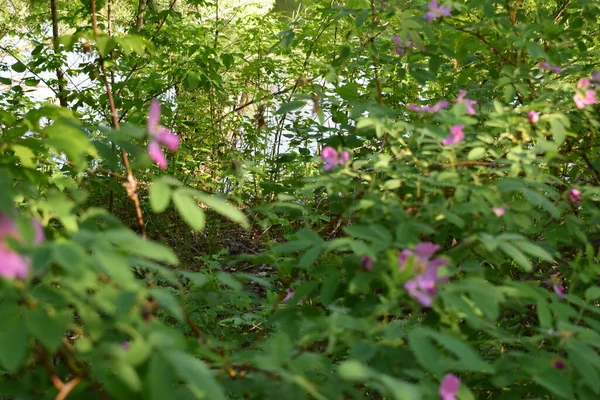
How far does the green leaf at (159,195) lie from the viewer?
2.44ft

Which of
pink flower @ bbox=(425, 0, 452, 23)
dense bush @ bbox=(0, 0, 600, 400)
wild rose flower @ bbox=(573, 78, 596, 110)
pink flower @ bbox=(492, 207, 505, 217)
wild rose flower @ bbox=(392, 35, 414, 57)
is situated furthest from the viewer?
wild rose flower @ bbox=(392, 35, 414, 57)

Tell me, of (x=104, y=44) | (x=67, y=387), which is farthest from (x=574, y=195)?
(x=104, y=44)

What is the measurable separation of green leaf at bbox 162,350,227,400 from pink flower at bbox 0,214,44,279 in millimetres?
191

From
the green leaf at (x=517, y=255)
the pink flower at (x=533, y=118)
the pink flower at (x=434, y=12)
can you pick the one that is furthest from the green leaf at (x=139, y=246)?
the pink flower at (x=434, y=12)

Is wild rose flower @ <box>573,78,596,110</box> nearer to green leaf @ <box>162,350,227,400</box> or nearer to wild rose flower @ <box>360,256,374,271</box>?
wild rose flower @ <box>360,256,374,271</box>

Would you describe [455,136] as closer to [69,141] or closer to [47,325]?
[69,141]

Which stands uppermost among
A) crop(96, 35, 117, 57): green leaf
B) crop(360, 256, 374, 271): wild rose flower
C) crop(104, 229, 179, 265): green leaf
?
crop(96, 35, 117, 57): green leaf

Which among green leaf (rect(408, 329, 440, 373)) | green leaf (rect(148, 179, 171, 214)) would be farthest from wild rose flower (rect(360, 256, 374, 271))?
green leaf (rect(148, 179, 171, 214))

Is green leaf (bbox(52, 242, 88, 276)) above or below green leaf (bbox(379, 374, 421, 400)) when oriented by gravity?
above

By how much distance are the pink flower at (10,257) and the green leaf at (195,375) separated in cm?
19

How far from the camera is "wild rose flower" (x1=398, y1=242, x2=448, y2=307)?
916 mm

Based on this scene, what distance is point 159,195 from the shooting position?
758 millimetres

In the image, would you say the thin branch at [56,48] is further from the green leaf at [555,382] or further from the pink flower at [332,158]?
the green leaf at [555,382]

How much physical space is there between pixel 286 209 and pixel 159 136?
2.00 feet
